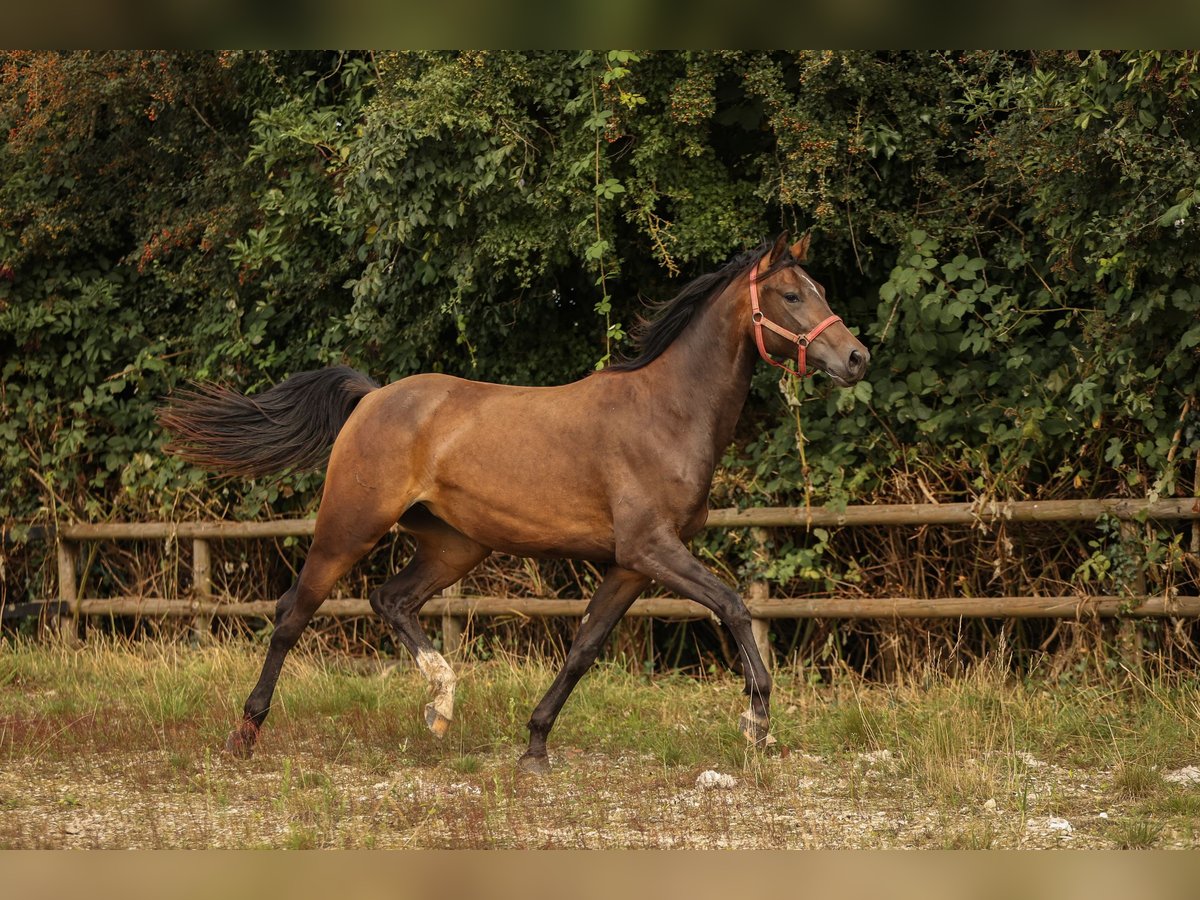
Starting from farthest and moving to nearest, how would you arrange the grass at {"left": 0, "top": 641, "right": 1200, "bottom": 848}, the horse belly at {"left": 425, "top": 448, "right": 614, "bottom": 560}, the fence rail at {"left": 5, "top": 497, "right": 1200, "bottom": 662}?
the fence rail at {"left": 5, "top": 497, "right": 1200, "bottom": 662}, the horse belly at {"left": 425, "top": 448, "right": 614, "bottom": 560}, the grass at {"left": 0, "top": 641, "right": 1200, "bottom": 848}

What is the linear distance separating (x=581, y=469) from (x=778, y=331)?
3.62 feet

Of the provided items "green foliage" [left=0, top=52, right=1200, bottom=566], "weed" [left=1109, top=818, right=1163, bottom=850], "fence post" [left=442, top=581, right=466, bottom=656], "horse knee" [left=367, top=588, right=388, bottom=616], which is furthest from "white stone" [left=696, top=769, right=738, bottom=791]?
"fence post" [left=442, top=581, right=466, bottom=656]

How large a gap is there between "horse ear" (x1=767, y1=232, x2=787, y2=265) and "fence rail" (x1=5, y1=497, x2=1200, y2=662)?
2282 millimetres

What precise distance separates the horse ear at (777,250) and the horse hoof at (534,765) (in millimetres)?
2476

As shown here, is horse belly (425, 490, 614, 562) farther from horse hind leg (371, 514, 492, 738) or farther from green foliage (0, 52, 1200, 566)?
green foliage (0, 52, 1200, 566)

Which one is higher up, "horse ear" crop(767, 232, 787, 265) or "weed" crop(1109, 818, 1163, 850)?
"horse ear" crop(767, 232, 787, 265)

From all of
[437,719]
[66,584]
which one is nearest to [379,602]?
[437,719]

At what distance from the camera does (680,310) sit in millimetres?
5727

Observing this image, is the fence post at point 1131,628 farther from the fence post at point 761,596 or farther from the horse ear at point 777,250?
the horse ear at point 777,250

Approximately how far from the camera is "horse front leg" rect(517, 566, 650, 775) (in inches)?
217

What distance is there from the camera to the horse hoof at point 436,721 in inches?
226

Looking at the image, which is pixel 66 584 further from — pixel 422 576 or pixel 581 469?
pixel 581 469

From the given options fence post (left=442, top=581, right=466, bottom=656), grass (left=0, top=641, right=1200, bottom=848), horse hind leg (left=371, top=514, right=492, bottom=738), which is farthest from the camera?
fence post (left=442, top=581, right=466, bottom=656)
